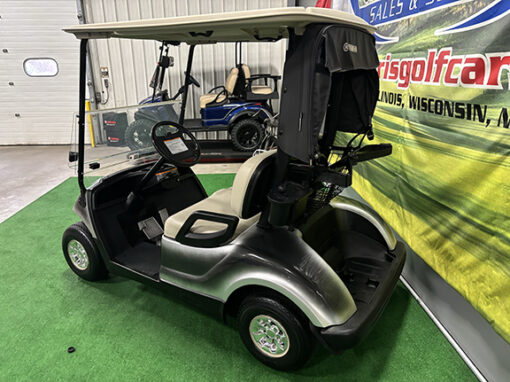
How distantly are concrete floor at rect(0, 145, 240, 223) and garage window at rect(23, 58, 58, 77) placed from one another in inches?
53.5

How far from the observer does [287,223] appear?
151 cm

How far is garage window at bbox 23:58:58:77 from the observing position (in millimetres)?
6449

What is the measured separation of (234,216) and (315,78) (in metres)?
0.75

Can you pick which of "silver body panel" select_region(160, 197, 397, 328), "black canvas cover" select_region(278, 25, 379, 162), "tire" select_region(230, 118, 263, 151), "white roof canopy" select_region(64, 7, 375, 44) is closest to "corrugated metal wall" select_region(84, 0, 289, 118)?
"tire" select_region(230, 118, 263, 151)

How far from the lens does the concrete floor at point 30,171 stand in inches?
158

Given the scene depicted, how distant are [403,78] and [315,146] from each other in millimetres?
1427

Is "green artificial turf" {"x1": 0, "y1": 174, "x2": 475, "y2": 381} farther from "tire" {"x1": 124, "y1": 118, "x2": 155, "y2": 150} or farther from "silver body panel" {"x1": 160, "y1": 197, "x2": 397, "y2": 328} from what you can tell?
"tire" {"x1": 124, "y1": 118, "x2": 155, "y2": 150}

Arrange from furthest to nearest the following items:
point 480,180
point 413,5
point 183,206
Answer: point 183,206 < point 413,5 < point 480,180

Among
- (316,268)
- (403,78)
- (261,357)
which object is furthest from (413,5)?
(261,357)

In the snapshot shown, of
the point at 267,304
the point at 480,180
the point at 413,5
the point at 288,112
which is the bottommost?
the point at 267,304

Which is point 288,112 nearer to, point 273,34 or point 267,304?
point 273,34

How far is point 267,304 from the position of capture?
1.60 metres

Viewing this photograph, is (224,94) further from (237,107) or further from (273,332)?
(273,332)

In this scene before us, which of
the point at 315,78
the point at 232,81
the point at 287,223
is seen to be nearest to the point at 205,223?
the point at 287,223
